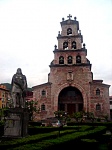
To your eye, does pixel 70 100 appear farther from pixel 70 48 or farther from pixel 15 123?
pixel 15 123

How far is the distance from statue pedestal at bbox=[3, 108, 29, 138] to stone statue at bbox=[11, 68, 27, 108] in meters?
0.48

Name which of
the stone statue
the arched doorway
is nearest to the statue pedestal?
the stone statue

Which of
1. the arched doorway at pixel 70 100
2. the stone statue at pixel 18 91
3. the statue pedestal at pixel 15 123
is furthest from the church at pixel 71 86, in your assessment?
the statue pedestal at pixel 15 123

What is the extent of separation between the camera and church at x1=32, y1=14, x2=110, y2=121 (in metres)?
38.8

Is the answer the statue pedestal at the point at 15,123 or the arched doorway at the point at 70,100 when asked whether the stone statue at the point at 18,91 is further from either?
the arched doorway at the point at 70,100

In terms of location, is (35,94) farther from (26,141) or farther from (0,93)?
(26,141)

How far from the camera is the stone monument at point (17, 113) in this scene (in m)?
13.5

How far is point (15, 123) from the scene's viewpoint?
13.6m

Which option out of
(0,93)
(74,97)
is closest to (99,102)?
(74,97)

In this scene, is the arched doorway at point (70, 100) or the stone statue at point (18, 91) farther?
the arched doorway at point (70, 100)

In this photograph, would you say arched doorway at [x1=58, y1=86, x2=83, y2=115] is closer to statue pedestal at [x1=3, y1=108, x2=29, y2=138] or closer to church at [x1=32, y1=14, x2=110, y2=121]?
church at [x1=32, y1=14, x2=110, y2=121]

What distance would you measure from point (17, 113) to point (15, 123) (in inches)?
24.0

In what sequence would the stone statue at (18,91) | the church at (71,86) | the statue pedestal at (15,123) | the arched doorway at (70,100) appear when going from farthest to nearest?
the arched doorway at (70,100) < the church at (71,86) < the stone statue at (18,91) < the statue pedestal at (15,123)

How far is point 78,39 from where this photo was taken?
41.5 m
